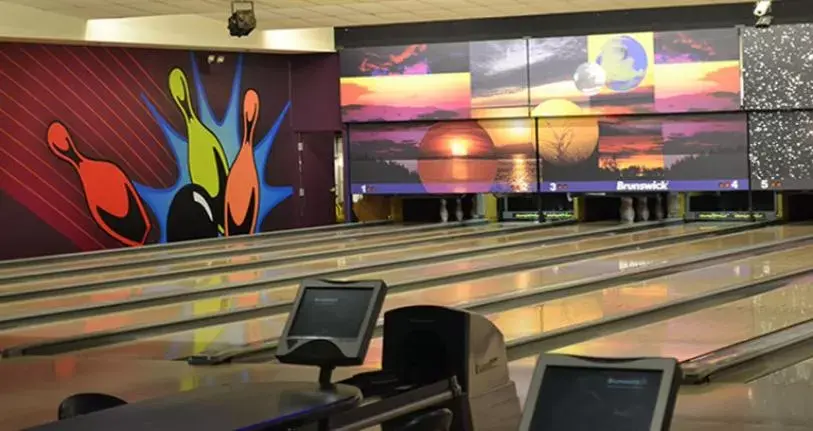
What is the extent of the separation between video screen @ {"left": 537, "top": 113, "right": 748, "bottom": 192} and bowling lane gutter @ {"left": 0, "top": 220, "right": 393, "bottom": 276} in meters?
2.40

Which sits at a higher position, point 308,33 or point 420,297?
point 308,33

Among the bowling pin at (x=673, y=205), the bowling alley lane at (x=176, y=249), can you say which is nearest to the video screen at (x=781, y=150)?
the bowling pin at (x=673, y=205)

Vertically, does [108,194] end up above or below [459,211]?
above

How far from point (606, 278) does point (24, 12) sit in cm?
586

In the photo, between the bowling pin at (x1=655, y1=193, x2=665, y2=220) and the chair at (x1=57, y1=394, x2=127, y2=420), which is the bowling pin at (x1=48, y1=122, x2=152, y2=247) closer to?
the bowling pin at (x1=655, y1=193, x2=665, y2=220)

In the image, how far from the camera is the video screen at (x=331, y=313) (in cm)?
Result: 361

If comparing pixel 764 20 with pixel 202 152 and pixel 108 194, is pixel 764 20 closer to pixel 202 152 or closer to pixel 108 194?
pixel 202 152

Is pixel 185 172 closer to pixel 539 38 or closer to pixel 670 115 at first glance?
pixel 539 38

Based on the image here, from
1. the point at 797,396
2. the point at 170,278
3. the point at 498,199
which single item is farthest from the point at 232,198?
the point at 797,396

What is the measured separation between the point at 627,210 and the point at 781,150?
6.21ft

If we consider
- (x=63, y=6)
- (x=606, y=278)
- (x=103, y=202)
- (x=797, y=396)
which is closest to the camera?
(x=797, y=396)

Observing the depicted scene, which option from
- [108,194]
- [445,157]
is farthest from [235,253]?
[445,157]

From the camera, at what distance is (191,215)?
12.9 meters

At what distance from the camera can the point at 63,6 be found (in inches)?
413
